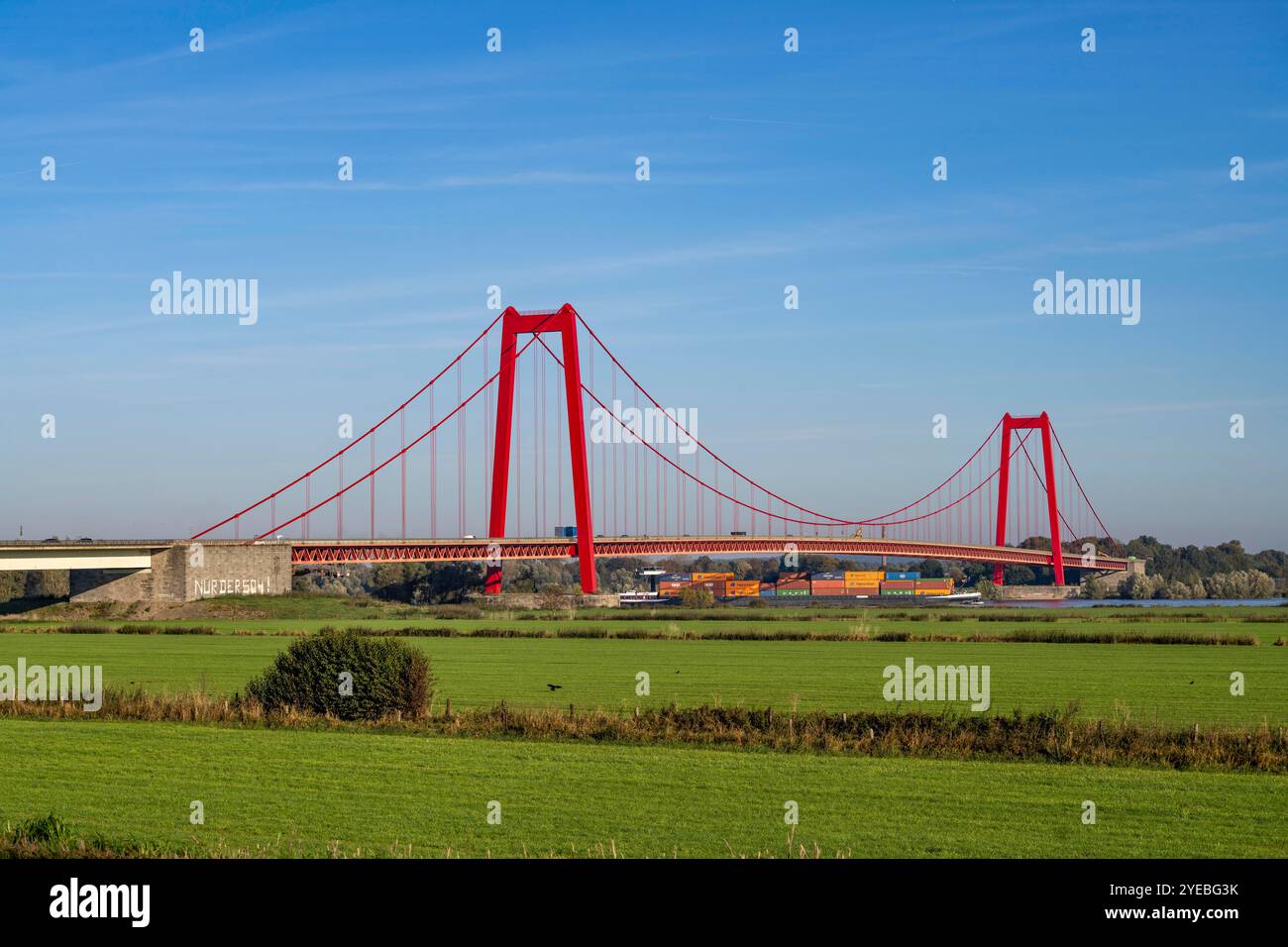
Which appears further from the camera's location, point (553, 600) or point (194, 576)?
point (553, 600)

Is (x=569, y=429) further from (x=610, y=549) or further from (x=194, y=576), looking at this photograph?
(x=194, y=576)

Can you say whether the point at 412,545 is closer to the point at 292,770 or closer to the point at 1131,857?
the point at 292,770

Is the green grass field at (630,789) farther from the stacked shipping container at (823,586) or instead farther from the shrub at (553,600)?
the stacked shipping container at (823,586)

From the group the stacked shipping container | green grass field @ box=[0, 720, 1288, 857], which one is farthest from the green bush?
the stacked shipping container

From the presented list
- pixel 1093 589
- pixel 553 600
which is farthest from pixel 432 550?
pixel 1093 589

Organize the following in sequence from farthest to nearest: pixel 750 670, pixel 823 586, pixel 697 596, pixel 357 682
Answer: pixel 823 586 < pixel 697 596 < pixel 750 670 < pixel 357 682

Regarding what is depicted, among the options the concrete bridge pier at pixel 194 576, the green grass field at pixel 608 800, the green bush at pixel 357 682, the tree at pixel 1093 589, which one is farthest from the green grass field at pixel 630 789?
the tree at pixel 1093 589
